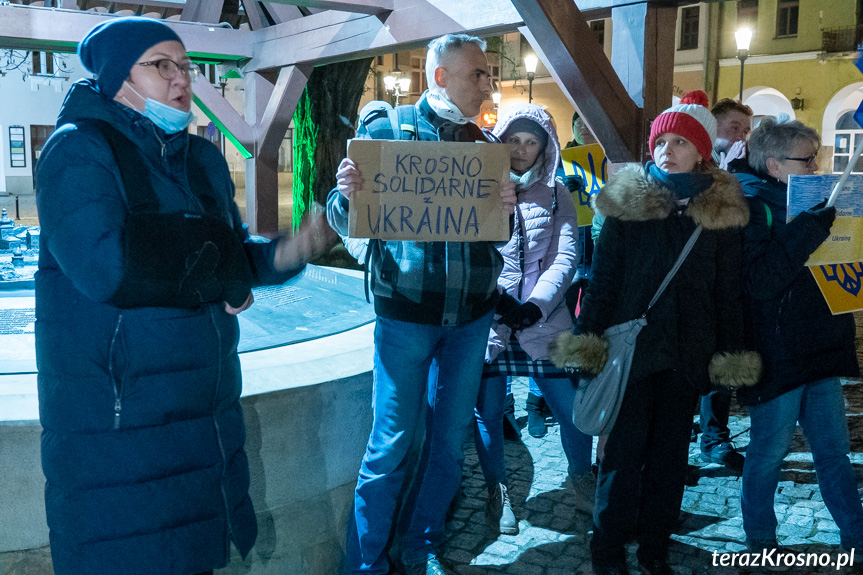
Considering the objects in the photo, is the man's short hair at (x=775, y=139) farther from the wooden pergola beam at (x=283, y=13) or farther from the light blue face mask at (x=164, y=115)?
the wooden pergola beam at (x=283, y=13)

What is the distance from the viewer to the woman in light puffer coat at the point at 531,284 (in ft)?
11.3

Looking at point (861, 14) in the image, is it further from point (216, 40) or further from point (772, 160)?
point (772, 160)

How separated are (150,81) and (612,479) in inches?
79.9

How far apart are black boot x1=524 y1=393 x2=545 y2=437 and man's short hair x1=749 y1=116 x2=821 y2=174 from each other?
7.01 ft

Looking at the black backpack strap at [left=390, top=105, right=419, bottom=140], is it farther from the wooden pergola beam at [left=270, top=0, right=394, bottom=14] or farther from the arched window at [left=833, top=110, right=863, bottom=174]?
the arched window at [left=833, top=110, right=863, bottom=174]

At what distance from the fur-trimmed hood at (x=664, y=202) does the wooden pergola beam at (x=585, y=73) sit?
1.40 m

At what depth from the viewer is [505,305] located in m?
3.25

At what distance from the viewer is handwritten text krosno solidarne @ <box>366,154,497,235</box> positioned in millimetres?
2645

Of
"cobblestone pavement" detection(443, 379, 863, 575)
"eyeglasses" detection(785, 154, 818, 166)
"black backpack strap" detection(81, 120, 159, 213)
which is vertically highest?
"eyeglasses" detection(785, 154, 818, 166)

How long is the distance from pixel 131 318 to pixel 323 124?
9032 millimetres

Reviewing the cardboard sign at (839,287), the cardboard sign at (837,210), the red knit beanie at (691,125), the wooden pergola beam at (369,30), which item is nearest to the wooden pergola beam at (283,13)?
the wooden pergola beam at (369,30)

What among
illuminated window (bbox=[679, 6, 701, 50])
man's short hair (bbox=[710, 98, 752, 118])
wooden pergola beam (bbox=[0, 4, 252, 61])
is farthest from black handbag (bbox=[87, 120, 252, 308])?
illuminated window (bbox=[679, 6, 701, 50])

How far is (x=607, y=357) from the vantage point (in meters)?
2.94

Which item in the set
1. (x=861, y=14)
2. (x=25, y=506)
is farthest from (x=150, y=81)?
(x=861, y=14)
